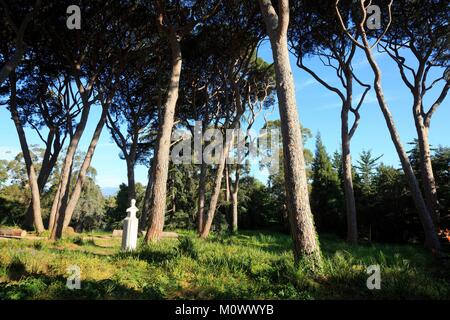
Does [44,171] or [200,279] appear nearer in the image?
[200,279]

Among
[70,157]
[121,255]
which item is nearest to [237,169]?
[70,157]

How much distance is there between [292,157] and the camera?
180 inches

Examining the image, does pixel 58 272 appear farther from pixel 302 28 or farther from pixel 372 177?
pixel 372 177

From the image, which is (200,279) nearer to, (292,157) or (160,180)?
(292,157)

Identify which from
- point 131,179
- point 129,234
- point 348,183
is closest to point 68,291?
point 129,234

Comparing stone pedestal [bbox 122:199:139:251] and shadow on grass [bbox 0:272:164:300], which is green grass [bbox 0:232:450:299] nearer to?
shadow on grass [bbox 0:272:164:300]

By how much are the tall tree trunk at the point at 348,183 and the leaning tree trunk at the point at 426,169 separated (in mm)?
2402

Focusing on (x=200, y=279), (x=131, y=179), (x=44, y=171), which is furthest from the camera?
(x=131, y=179)

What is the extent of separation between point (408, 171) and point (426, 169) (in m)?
1.69

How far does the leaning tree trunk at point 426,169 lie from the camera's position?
32.7ft

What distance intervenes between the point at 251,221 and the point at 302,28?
574 inches

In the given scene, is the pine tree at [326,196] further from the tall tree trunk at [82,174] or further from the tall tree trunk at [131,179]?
the tall tree trunk at [82,174]

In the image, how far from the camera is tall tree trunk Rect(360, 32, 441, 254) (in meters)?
8.98
